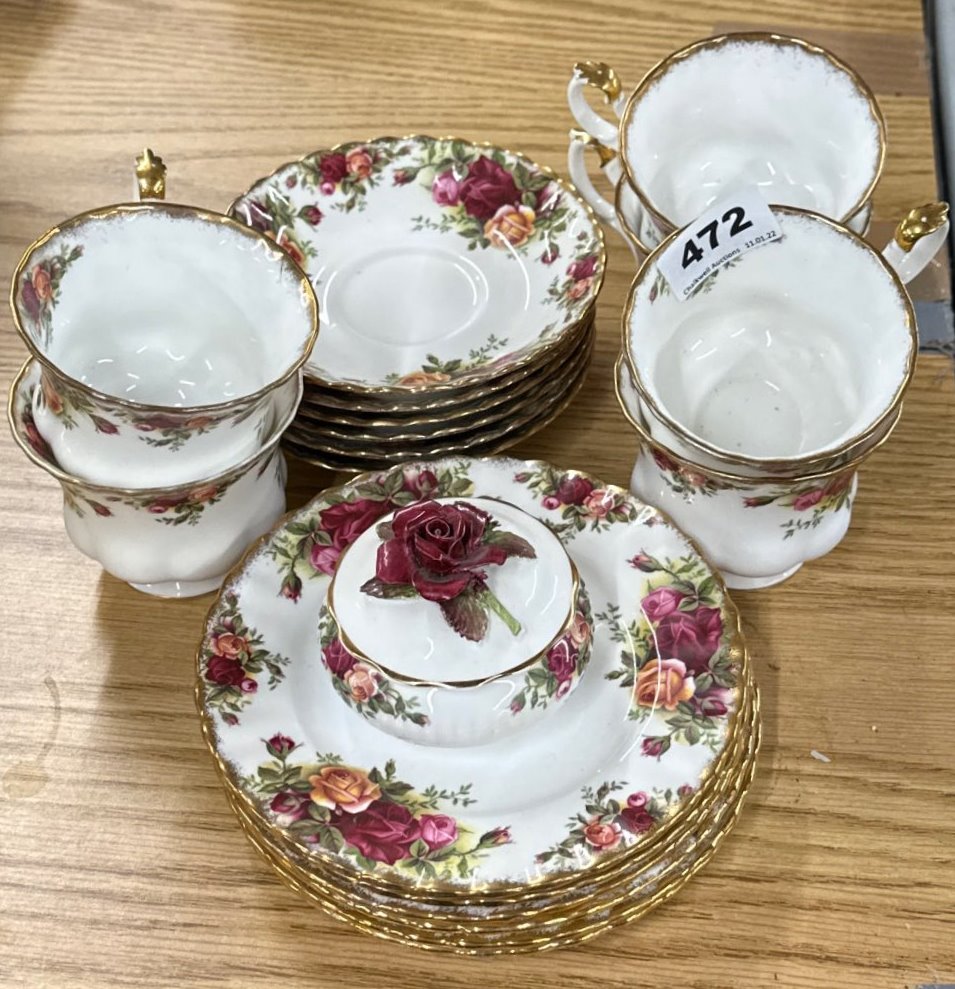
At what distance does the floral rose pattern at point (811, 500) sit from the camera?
0.75 metres

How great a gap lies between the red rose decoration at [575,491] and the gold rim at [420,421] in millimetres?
83

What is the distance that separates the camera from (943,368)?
97 centimetres

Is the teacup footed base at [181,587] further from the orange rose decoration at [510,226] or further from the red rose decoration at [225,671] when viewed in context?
the orange rose decoration at [510,226]

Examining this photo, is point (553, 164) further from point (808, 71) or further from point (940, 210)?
point (940, 210)

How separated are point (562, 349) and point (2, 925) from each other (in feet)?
1.58

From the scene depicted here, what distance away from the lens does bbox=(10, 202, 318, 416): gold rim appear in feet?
2.27

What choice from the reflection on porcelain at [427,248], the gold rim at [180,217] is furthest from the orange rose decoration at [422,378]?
the gold rim at [180,217]

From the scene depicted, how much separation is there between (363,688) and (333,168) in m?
0.46

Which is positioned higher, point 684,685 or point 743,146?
point 743,146

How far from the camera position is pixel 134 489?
28.7 inches

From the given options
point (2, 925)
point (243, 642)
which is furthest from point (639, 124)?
point (2, 925)

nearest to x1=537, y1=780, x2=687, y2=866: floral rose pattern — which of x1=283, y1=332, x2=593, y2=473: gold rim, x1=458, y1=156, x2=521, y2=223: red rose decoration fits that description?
x1=283, y1=332, x2=593, y2=473: gold rim

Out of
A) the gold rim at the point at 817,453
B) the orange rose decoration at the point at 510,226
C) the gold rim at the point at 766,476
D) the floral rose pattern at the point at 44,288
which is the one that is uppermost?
the floral rose pattern at the point at 44,288

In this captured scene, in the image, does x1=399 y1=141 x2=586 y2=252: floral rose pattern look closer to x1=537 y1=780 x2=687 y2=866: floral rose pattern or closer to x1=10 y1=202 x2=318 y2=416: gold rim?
x1=10 y1=202 x2=318 y2=416: gold rim
